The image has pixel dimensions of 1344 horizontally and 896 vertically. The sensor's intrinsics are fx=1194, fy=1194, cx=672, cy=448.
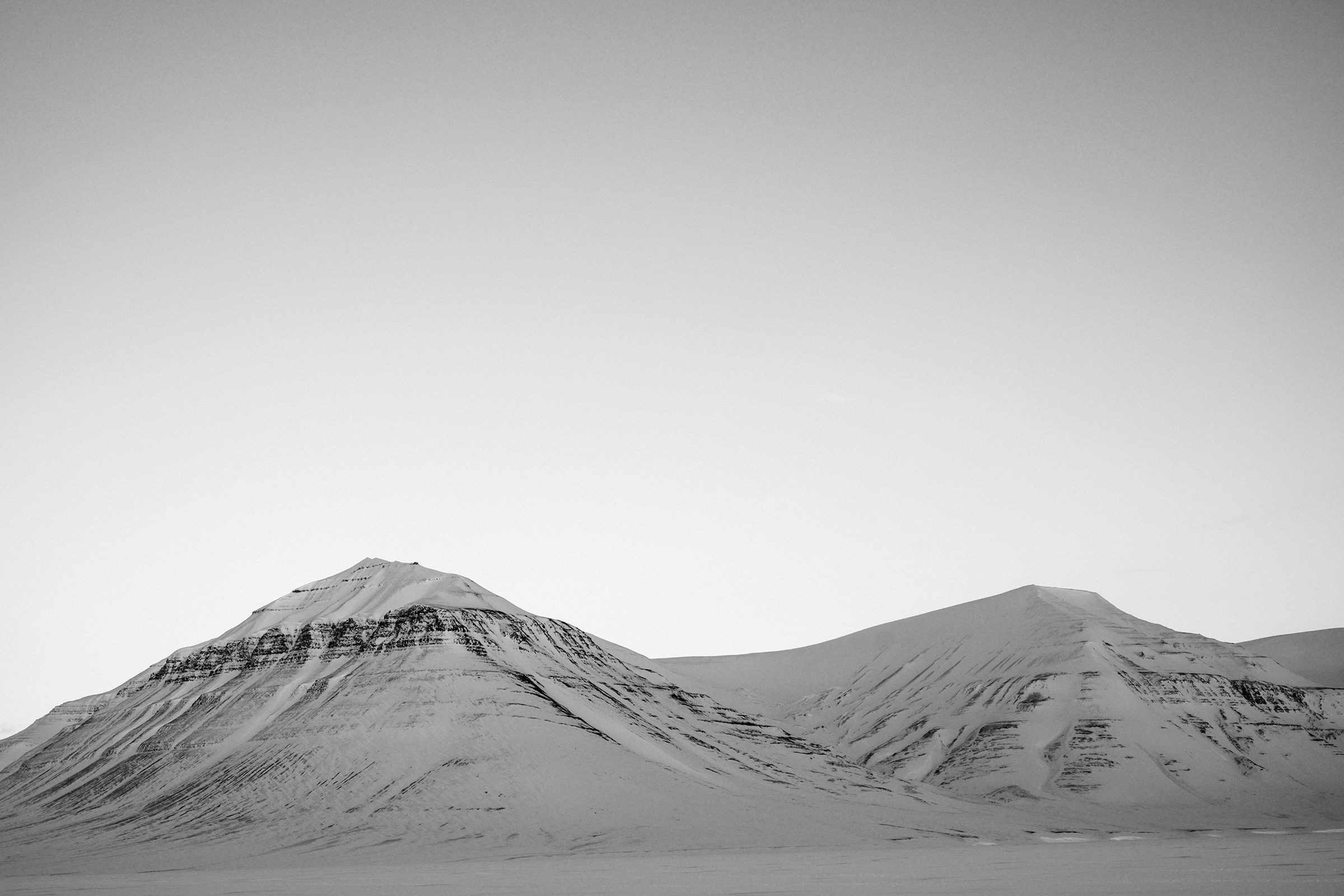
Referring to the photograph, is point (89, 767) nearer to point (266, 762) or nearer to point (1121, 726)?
point (266, 762)

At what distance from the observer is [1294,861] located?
7131cm

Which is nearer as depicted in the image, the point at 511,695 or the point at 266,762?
the point at 266,762

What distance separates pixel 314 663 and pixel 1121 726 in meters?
130

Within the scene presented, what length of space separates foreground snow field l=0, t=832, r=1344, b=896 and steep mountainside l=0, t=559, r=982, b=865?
18.2m

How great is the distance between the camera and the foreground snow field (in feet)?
182

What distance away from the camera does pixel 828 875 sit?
6769 centimetres

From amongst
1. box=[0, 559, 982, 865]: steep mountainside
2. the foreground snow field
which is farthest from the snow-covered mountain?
the foreground snow field

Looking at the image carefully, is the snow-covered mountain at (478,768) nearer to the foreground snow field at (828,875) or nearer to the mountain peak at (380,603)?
the mountain peak at (380,603)

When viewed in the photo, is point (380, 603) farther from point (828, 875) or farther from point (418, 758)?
point (828, 875)

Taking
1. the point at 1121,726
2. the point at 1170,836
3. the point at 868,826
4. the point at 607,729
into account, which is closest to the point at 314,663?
the point at 607,729

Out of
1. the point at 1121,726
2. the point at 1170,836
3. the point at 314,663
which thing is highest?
the point at 314,663

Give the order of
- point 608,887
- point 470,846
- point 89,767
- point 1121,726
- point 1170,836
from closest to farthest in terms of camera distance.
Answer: point 608,887 → point 470,846 → point 1170,836 → point 89,767 → point 1121,726

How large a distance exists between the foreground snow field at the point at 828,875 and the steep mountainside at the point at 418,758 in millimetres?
18159

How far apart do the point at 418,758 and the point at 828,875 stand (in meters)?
81.9
